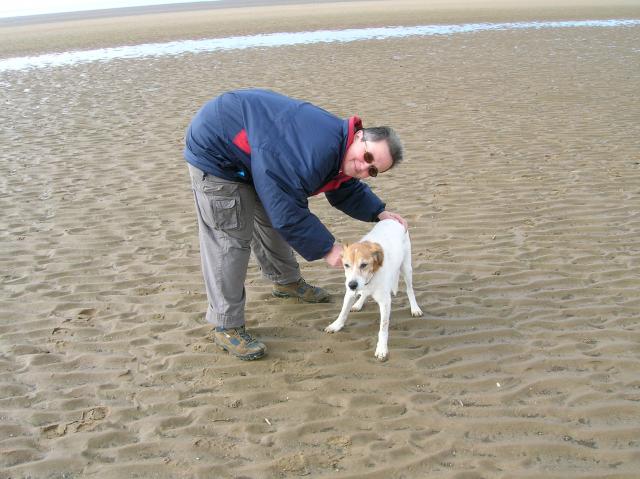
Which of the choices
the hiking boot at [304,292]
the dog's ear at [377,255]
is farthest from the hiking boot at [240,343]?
the dog's ear at [377,255]

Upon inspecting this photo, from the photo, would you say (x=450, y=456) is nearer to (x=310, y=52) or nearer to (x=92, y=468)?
(x=92, y=468)

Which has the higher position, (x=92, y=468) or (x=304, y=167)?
(x=304, y=167)

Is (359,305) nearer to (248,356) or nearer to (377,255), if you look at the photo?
(377,255)

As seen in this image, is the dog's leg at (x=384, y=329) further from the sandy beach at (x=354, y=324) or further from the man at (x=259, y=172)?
the man at (x=259, y=172)

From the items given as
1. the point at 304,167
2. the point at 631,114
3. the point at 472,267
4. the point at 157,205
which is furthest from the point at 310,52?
the point at 304,167

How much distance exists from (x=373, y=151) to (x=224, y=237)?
1.27m

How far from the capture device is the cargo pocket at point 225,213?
4.09 m

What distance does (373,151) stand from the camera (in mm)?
3812

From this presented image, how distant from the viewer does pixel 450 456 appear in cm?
343

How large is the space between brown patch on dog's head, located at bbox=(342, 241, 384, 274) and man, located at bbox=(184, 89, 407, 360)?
0.08 meters

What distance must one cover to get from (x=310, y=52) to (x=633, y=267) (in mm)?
16189

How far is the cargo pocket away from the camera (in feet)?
13.4

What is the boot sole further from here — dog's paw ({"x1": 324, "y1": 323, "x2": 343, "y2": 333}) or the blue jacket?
the blue jacket

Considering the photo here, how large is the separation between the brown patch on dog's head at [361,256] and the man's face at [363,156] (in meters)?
0.55
